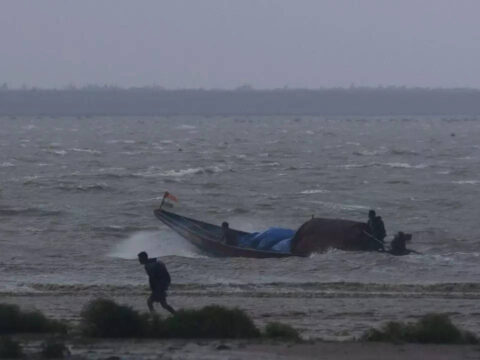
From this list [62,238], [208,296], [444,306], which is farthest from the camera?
[62,238]

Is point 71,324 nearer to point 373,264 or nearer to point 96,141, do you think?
point 373,264

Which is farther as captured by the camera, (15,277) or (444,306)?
(15,277)

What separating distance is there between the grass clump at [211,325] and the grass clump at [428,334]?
4.68ft

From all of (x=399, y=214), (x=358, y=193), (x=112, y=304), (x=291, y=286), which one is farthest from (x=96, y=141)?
(x=112, y=304)

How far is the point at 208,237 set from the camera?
26.8 m

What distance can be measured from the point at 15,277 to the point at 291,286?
544cm

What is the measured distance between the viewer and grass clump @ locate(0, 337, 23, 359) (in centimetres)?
1257

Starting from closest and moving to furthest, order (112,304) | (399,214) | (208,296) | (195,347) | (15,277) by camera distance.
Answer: (195,347)
(112,304)
(208,296)
(15,277)
(399,214)

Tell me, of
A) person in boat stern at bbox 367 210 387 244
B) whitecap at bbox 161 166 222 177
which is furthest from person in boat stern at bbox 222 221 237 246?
whitecap at bbox 161 166 222 177

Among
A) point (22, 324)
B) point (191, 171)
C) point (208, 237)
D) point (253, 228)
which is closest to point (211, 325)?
point (22, 324)

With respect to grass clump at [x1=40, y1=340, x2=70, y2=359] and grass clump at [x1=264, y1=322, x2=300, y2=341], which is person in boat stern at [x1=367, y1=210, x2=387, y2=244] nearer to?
grass clump at [x1=264, y1=322, x2=300, y2=341]

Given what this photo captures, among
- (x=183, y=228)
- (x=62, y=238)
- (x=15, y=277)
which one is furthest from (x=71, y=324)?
(x=62, y=238)

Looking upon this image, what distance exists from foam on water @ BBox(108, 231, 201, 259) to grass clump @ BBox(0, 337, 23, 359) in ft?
44.3

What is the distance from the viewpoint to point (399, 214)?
1427 inches
